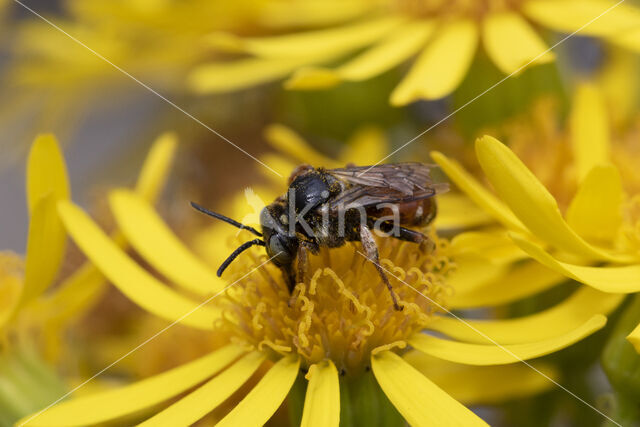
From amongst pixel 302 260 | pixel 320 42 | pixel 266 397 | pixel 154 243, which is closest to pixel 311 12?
pixel 320 42

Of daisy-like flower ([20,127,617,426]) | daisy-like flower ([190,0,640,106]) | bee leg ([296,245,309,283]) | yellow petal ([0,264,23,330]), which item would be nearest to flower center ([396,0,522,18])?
daisy-like flower ([190,0,640,106])

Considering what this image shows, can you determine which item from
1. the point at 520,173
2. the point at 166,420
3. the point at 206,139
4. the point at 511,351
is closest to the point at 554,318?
the point at 511,351

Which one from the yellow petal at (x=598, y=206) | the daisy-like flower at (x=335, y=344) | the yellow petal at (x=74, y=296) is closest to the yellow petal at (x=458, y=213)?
the daisy-like flower at (x=335, y=344)

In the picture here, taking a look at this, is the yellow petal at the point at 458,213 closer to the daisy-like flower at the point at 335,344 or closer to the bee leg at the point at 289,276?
the daisy-like flower at the point at 335,344

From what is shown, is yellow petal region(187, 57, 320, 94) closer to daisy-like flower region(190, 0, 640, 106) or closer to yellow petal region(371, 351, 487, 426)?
daisy-like flower region(190, 0, 640, 106)

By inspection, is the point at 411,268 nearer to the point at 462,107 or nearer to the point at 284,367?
the point at 284,367

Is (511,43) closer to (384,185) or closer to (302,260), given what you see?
(384,185)
